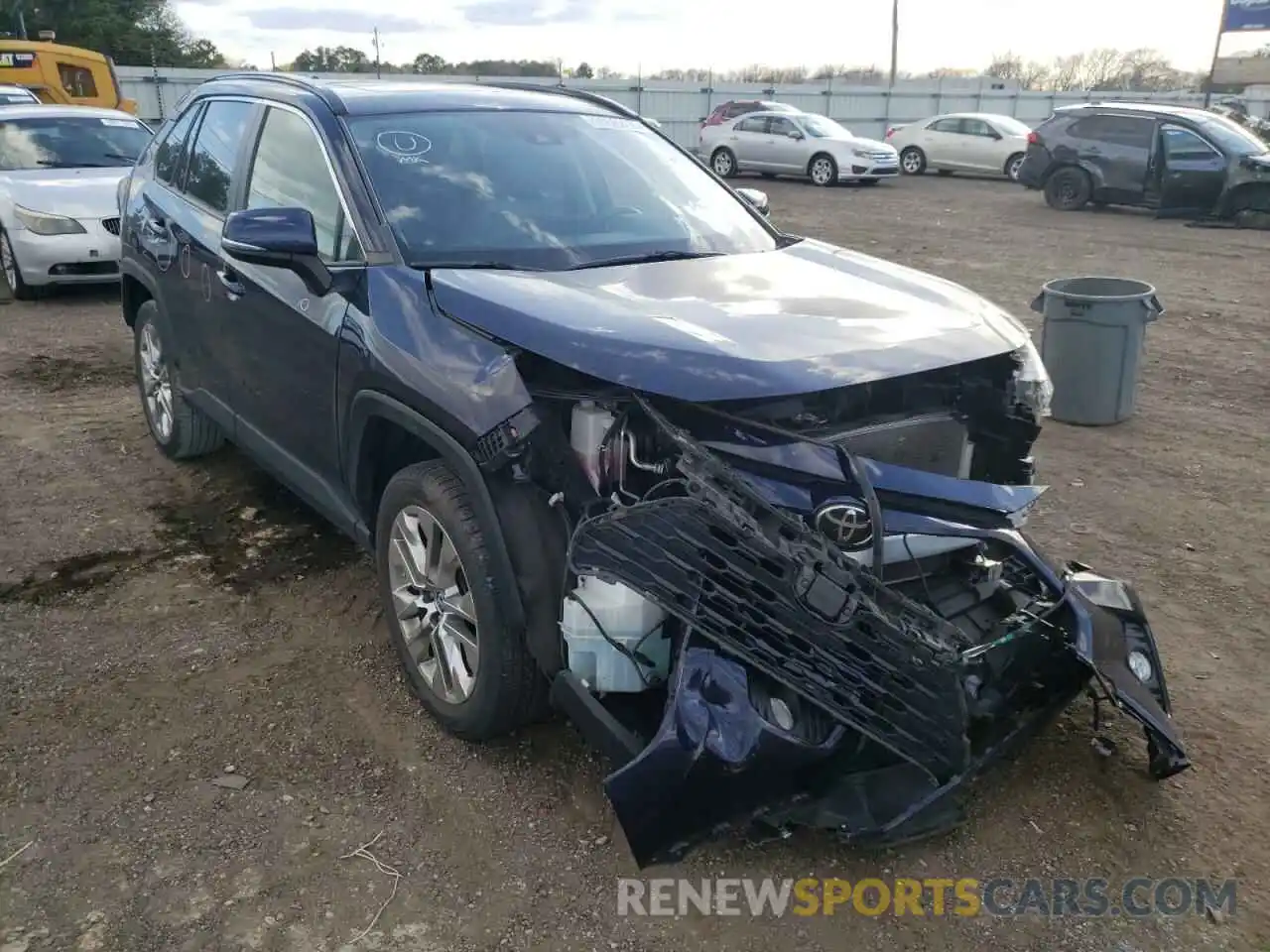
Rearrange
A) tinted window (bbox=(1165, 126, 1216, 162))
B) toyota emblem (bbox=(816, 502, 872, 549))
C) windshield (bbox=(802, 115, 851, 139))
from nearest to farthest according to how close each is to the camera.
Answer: toyota emblem (bbox=(816, 502, 872, 549)), tinted window (bbox=(1165, 126, 1216, 162)), windshield (bbox=(802, 115, 851, 139))

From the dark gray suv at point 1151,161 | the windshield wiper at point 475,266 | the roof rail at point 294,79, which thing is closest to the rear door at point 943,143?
the dark gray suv at point 1151,161

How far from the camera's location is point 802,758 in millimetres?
2492

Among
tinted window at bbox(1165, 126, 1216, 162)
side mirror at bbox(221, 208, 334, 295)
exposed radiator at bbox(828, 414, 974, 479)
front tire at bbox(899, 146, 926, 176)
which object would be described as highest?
side mirror at bbox(221, 208, 334, 295)

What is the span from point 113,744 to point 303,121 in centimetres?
223

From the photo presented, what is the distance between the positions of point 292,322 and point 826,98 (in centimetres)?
3043

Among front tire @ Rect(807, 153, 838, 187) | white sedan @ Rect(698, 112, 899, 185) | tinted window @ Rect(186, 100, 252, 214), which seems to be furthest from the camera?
front tire @ Rect(807, 153, 838, 187)

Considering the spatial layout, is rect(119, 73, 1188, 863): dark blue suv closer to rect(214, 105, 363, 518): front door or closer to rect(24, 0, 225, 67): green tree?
rect(214, 105, 363, 518): front door

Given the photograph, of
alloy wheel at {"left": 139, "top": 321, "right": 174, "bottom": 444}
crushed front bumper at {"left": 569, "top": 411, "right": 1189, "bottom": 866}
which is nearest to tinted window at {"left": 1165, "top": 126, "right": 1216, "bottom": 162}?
alloy wheel at {"left": 139, "top": 321, "right": 174, "bottom": 444}

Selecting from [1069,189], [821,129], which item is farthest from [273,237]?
[821,129]

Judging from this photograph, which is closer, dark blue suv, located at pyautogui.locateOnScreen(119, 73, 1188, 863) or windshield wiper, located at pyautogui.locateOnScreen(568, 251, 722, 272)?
dark blue suv, located at pyautogui.locateOnScreen(119, 73, 1188, 863)

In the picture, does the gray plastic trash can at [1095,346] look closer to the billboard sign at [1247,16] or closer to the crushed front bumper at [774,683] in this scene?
the crushed front bumper at [774,683]

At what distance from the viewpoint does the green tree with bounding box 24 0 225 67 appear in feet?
125

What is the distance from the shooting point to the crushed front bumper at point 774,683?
7.93 ft

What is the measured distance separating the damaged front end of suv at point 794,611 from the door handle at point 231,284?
181cm
